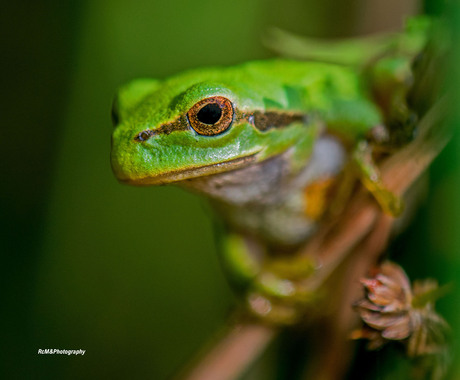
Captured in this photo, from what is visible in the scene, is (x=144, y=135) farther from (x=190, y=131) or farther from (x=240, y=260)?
(x=240, y=260)

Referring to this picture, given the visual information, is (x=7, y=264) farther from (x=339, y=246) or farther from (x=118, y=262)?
(x=339, y=246)

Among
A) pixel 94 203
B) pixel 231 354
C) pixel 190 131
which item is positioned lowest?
pixel 231 354

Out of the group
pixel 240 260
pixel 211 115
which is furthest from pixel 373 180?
pixel 240 260

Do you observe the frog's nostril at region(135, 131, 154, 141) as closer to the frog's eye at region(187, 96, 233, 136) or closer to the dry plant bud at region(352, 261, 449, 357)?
the frog's eye at region(187, 96, 233, 136)

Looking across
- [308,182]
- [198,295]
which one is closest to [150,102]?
[308,182]

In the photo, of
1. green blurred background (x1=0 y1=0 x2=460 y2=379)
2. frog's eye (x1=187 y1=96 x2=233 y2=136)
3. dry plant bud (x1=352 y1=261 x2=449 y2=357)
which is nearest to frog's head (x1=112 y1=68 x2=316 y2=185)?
frog's eye (x1=187 y1=96 x2=233 y2=136)
